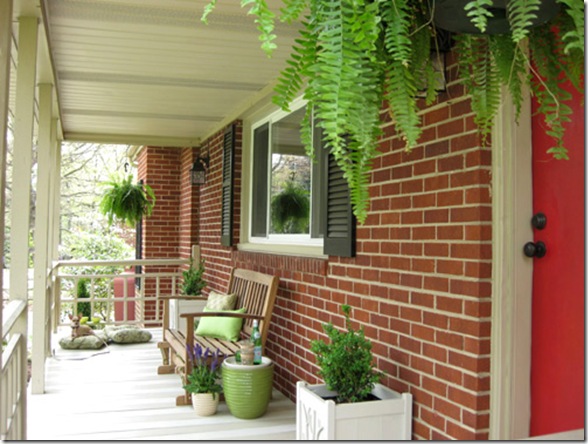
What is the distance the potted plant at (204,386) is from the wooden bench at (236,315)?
0.34ft

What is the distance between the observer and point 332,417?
2434mm

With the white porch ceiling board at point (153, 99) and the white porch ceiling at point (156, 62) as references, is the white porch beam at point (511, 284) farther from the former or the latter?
the white porch ceiling board at point (153, 99)

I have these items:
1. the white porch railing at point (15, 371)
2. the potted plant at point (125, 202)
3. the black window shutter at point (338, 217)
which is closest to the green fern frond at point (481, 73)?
the black window shutter at point (338, 217)

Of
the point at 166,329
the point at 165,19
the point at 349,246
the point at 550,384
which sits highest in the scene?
the point at 165,19

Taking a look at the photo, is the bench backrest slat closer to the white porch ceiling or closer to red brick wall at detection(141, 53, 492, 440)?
red brick wall at detection(141, 53, 492, 440)

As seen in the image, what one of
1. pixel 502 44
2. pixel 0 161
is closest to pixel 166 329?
pixel 0 161

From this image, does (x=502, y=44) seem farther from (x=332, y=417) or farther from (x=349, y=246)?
(x=349, y=246)

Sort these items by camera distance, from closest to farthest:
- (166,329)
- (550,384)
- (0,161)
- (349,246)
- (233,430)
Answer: (0,161) < (550,384) < (349,246) < (233,430) < (166,329)

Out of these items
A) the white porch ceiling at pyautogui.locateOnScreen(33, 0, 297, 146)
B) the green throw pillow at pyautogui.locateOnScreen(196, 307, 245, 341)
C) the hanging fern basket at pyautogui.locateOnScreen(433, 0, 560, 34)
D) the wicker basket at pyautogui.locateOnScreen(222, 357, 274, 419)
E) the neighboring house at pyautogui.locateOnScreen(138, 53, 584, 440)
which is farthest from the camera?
the green throw pillow at pyautogui.locateOnScreen(196, 307, 245, 341)

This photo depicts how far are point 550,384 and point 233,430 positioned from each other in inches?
81.7

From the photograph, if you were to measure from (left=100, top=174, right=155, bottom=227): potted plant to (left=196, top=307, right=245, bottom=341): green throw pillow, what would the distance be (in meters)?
3.40

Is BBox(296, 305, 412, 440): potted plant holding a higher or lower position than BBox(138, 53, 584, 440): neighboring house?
lower

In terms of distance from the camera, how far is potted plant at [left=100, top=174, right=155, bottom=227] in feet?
24.7

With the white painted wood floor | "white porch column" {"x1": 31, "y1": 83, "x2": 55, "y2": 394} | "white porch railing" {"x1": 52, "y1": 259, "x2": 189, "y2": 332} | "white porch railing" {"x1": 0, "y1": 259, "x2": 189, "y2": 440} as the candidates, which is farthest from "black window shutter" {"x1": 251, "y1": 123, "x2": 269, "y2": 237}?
"white porch column" {"x1": 31, "y1": 83, "x2": 55, "y2": 394}
